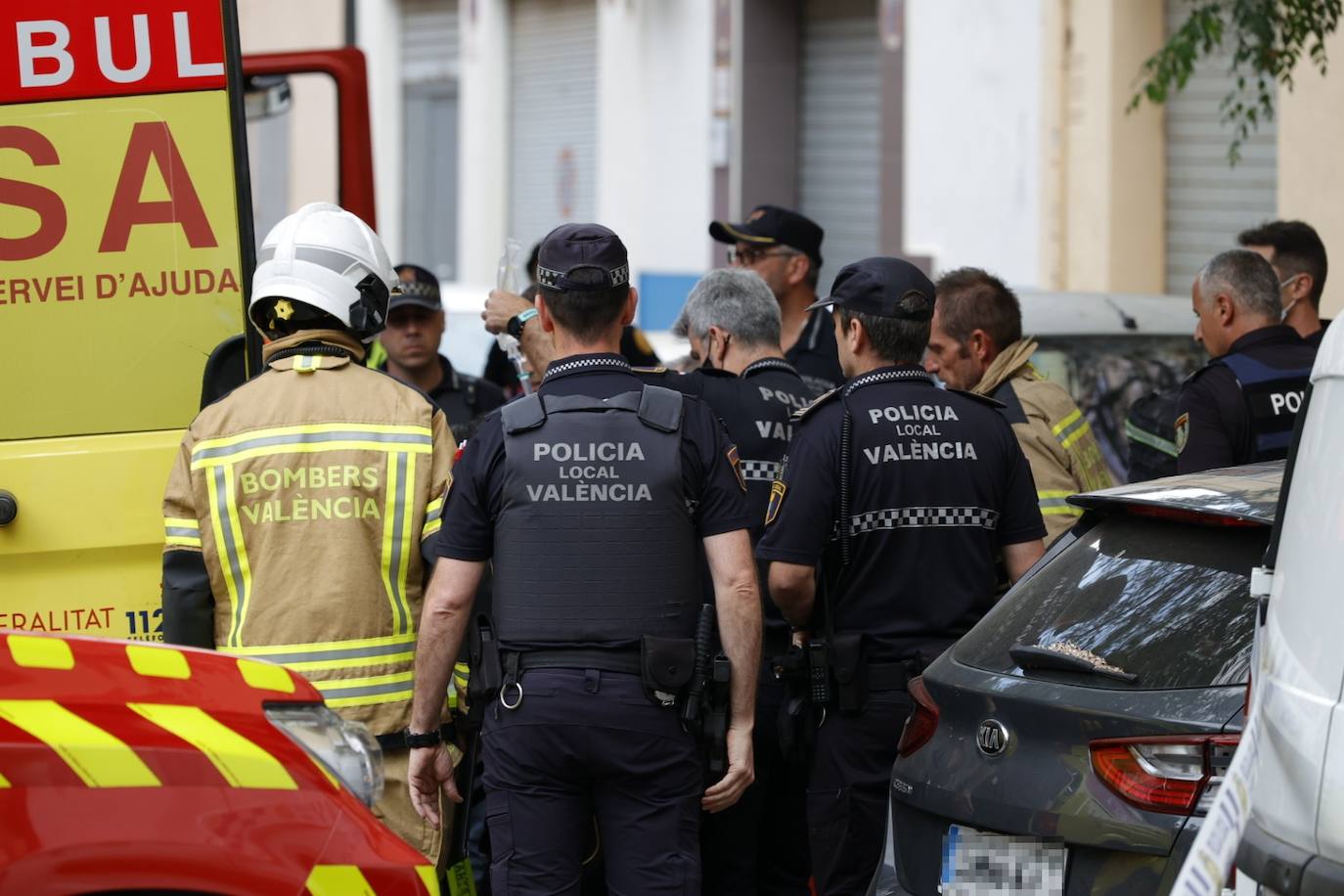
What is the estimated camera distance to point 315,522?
426 cm

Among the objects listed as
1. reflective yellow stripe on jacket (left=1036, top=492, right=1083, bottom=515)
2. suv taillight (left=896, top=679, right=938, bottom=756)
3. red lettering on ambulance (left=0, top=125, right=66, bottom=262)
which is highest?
red lettering on ambulance (left=0, top=125, right=66, bottom=262)

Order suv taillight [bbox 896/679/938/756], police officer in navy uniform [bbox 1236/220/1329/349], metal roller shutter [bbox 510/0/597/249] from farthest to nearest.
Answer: metal roller shutter [bbox 510/0/597/249] → police officer in navy uniform [bbox 1236/220/1329/349] → suv taillight [bbox 896/679/938/756]

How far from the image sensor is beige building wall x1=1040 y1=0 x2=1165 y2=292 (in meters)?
12.1

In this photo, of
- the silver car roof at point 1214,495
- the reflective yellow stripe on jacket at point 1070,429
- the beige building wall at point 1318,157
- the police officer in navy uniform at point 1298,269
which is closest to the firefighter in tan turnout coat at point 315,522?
the silver car roof at point 1214,495

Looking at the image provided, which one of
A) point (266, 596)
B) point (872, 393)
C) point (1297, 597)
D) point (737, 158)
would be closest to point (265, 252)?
point (266, 596)

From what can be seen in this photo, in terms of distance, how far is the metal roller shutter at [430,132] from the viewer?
1977 cm

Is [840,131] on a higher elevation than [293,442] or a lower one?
higher

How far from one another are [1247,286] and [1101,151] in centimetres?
661

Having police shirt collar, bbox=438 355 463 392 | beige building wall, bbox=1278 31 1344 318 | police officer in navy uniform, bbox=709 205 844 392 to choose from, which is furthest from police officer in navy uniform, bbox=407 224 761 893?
beige building wall, bbox=1278 31 1344 318

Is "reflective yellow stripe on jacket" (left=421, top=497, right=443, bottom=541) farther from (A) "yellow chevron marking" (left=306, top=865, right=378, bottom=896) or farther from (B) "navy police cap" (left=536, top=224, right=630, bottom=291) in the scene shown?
(A) "yellow chevron marking" (left=306, top=865, right=378, bottom=896)

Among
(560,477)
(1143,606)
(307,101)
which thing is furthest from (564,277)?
(307,101)

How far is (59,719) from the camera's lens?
123 inches

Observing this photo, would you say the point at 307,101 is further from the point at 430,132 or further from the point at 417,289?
the point at 417,289

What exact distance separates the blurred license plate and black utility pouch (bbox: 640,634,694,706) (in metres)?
0.65
